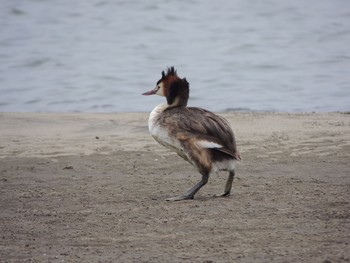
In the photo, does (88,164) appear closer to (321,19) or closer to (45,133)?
(45,133)

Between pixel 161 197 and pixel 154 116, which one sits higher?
pixel 154 116

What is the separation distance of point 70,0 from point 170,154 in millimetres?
19286

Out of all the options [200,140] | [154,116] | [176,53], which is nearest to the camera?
[200,140]

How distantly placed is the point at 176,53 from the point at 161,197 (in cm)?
1334

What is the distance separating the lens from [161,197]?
809 centimetres

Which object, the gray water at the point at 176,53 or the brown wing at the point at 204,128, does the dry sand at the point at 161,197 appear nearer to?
the brown wing at the point at 204,128

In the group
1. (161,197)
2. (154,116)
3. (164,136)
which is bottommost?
(161,197)

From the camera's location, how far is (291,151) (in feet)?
33.4

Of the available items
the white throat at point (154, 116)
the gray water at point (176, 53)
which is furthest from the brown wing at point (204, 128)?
the gray water at point (176, 53)

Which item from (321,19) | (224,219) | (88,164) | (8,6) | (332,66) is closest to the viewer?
(224,219)

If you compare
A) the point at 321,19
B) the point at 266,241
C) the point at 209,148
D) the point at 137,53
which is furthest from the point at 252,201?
the point at 321,19

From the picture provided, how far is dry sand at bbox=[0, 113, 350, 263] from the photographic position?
20.5 ft

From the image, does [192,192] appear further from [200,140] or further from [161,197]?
[200,140]

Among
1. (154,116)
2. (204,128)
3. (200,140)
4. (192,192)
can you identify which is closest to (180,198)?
(192,192)
